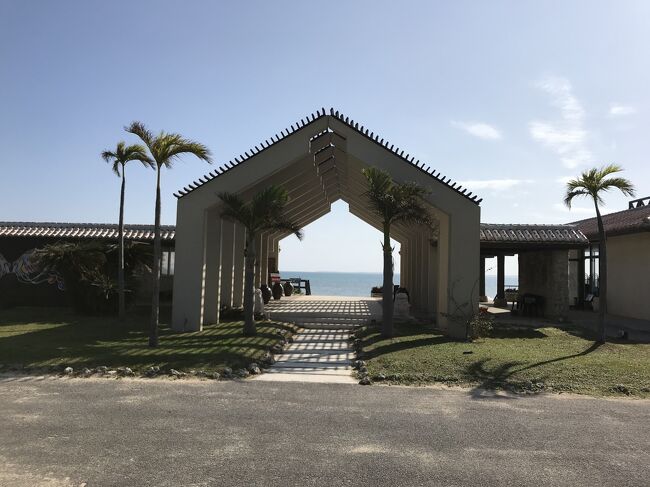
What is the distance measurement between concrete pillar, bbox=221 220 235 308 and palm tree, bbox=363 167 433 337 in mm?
6017

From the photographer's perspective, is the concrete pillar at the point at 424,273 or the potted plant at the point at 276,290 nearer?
the concrete pillar at the point at 424,273

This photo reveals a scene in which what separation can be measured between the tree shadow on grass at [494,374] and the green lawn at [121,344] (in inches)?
160

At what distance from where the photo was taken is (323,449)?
5070 millimetres

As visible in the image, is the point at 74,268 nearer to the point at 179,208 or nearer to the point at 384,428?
the point at 179,208

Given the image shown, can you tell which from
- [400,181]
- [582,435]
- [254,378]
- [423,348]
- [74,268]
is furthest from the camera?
[74,268]

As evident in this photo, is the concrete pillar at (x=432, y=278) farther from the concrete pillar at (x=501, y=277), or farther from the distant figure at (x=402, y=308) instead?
the concrete pillar at (x=501, y=277)

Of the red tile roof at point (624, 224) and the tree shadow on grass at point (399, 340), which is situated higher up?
the red tile roof at point (624, 224)

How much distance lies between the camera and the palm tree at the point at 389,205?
11719 mm

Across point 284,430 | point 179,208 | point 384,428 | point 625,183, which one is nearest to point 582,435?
point 384,428

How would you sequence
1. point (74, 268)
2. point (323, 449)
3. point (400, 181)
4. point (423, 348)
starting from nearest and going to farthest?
point (323, 449), point (423, 348), point (400, 181), point (74, 268)

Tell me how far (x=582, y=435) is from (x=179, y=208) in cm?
1066

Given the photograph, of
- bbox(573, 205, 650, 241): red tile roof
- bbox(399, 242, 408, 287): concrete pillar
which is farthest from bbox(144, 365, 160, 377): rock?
bbox(399, 242, 408, 287): concrete pillar

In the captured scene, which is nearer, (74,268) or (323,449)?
(323,449)

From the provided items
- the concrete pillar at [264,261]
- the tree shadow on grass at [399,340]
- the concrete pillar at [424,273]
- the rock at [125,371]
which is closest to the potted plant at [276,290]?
the concrete pillar at [264,261]
